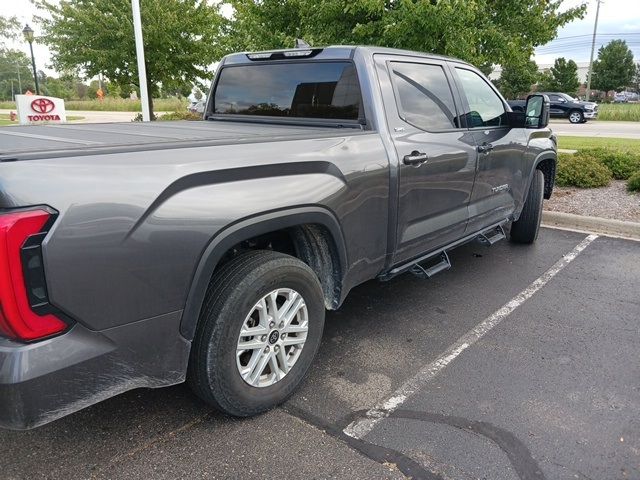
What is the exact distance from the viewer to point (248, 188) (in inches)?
93.0

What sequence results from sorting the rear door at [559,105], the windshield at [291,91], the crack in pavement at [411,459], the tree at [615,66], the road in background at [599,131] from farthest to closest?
1. the tree at [615,66]
2. the rear door at [559,105]
3. the road in background at [599,131]
4. the windshield at [291,91]
5. the crack in pavement at [411,459]

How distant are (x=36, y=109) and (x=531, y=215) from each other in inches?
502

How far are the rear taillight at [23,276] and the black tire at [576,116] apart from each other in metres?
31.6

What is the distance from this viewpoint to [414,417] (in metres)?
2.72

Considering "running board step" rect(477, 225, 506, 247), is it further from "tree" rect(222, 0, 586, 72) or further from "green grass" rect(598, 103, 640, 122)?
"green grass" rect(598, 103, 640, 122)

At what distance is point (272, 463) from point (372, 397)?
74cm

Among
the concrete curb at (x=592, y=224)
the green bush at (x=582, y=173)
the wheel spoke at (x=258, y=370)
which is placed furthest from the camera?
the green bush at (x=582, y=173)

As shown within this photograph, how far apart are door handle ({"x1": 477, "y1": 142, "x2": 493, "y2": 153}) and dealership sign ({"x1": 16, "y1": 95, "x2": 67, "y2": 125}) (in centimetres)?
1270

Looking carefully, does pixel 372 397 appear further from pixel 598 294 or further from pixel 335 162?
pixel 598 294

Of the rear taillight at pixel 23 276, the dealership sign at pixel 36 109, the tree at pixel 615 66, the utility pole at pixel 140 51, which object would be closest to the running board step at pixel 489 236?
the rear taillight at pixel 23 276

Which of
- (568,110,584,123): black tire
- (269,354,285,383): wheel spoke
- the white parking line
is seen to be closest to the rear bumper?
(269,354,285,383): wheel spoke

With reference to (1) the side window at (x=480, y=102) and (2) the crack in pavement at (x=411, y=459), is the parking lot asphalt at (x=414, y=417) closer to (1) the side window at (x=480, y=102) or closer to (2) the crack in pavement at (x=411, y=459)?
(2) the crack in pavement at (x=411, y=459)

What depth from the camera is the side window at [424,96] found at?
3.58 metres

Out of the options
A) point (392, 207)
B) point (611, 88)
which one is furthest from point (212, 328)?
point (611, 88)
